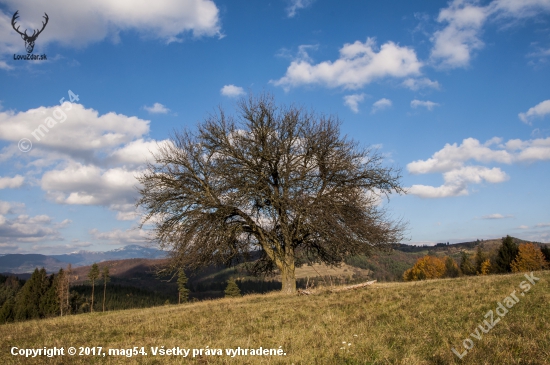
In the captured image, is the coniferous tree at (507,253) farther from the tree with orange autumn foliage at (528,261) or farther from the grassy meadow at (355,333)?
the grassy meadow at (355,333)

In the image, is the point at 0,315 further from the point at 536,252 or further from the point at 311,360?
the point at 536,252

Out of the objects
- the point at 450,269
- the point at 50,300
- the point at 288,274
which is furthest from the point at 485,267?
the point at 50,300

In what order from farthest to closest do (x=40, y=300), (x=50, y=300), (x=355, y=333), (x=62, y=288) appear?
(x=40, y=300)
(x=50, y=300)
(x=62, y=288)
(x=355, y=333)

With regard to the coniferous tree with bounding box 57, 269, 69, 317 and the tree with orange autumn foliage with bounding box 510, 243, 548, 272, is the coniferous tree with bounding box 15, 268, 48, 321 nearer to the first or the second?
the coniferous tree with bounding box 57, 269, 69, 317

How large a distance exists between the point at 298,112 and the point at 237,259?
886cm

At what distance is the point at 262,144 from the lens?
1717 cm

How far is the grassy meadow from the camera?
556 cm

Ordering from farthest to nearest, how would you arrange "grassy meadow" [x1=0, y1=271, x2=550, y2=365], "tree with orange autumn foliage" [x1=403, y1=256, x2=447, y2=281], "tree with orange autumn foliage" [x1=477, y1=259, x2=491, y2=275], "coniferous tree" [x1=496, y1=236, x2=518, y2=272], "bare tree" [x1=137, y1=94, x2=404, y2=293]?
"tree with orange autumn foliage" [x1=403, y1=256, x2=447, y2=281] → "tree with orange autumn foliage" [x1=477, y1=259, x2=491, y2=275] → "coniferous tree" [x1=496, y1=236, x2=518, y2=272] → "bare tree" [x1=137, y1=94, x2=404, y2=293] → "grassy meadow" [x1=0, y1=271, x2=550, y2=365]

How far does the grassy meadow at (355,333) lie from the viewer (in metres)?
5.56

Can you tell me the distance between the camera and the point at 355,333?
7035 mm

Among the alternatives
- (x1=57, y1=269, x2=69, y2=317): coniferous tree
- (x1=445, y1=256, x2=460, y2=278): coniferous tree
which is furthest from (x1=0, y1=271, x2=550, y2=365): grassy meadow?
(x1=445, y1=256, x2=460, y2=278): coniferous tree

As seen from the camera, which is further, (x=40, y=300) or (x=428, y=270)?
(x=428, y=270)

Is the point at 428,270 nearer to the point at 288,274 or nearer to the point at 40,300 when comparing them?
the point at 288,274

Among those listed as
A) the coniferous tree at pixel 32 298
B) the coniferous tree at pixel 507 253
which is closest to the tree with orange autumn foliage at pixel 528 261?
the coniferous tree at pixel 507 253
